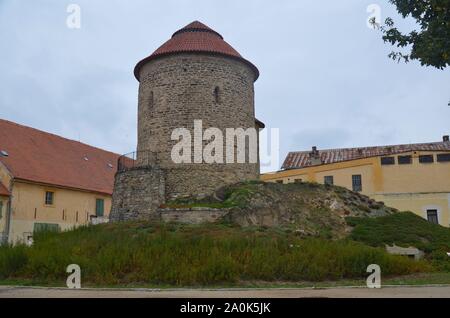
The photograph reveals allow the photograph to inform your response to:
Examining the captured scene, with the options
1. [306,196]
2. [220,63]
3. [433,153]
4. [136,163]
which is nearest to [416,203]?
[433,153]

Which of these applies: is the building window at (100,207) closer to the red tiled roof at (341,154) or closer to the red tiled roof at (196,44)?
the red tiled roof at (196,44)

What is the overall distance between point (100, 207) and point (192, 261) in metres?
22.4

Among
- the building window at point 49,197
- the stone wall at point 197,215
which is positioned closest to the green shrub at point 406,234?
the stone wall at point 197,215

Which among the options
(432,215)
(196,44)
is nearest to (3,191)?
(196,44)

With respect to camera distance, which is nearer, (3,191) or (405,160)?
(3,191)

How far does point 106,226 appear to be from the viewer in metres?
18.9

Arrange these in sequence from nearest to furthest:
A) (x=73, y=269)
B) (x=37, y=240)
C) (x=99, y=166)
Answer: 1. (x=73, y=269)
2. (x=37, y=240)
3. (x=99, y=166)

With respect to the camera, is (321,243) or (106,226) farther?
(106,226)

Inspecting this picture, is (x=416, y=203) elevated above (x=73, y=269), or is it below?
above

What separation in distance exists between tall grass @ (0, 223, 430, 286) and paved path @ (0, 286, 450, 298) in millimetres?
1363

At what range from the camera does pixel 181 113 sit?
2270 centimetres

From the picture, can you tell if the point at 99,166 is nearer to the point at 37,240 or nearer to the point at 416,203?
the point at 37,240

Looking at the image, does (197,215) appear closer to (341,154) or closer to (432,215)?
(432,215)

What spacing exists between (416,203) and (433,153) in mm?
4114
